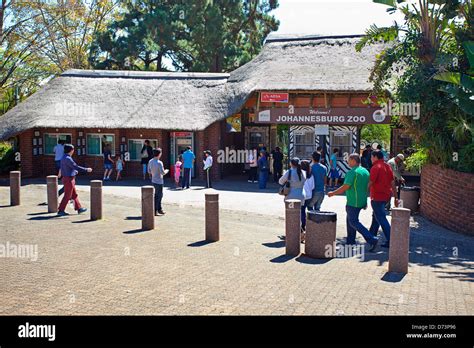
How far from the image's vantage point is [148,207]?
39.1ft

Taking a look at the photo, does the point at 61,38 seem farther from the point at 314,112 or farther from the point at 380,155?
the point at 380,155

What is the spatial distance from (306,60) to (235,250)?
16.1 metres

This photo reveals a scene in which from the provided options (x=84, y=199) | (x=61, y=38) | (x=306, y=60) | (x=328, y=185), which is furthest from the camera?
(x=61, y=38)

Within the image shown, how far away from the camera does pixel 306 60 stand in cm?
2422

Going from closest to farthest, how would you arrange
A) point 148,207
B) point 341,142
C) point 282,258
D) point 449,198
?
point 282,258, point 148,207, point 449,198, point 341,142

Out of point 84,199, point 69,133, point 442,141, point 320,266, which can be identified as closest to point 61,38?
point 69,133

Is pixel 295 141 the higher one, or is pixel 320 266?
pixel 295 141

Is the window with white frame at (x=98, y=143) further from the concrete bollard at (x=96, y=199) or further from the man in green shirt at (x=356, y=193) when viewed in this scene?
the man in green shirt at (x=356, y=193)

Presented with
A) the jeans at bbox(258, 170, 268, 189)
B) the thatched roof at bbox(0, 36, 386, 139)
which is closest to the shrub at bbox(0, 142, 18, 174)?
the thatched roof at bbox(0, 36, 386, 139)

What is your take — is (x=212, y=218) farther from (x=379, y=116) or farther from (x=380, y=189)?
(x=379, y=116)

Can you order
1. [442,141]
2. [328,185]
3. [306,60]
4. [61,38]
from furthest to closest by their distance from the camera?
[61,38] → [306,60] → [328,185] → [442,141]

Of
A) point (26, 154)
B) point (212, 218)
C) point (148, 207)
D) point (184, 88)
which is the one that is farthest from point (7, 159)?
point (212, 218)

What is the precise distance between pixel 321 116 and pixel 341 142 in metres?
2.15

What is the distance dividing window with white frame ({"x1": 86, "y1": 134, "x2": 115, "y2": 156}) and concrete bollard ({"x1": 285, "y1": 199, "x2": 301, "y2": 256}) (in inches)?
673
